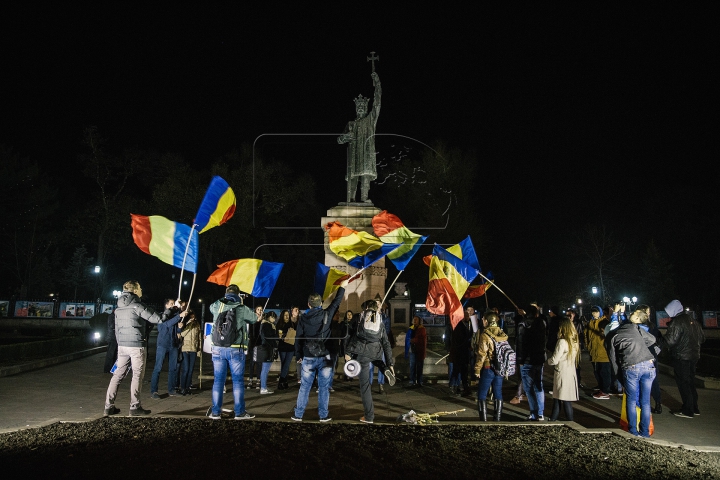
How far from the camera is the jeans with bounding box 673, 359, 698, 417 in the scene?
8711mm

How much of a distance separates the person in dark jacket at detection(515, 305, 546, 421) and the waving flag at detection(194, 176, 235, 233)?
5.44 meters

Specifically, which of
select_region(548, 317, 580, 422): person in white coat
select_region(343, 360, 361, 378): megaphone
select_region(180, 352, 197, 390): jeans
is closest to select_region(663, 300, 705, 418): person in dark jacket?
select_region(548, 317, 580, 422): person in white coat

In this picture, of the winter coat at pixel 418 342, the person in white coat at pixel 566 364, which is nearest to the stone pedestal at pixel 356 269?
the winter coat at pixel 418 342

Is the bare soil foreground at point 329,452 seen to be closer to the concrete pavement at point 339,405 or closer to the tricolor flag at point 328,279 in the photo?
the concrete pavement at point 339,405

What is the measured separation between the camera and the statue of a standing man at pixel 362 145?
51.8 feet

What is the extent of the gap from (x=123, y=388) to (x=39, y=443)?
5149mm

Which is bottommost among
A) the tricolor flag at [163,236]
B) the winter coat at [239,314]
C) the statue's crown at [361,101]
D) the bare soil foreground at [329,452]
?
the bare soil foreground at [329,452]

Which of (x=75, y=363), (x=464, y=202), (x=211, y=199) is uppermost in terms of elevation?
(x=464, y=202)

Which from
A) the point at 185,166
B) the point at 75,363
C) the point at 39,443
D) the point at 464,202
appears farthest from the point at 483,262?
the point at 39,443

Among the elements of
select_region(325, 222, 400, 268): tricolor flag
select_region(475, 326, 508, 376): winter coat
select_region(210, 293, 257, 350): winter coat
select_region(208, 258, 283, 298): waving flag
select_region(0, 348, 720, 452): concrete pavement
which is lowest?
select_region(0, 348, 720, 452): concrete pavement

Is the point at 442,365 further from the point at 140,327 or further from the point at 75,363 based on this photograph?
the point at 75,363

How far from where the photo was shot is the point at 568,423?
7227mm

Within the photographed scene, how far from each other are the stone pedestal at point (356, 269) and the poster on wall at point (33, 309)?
22161mm

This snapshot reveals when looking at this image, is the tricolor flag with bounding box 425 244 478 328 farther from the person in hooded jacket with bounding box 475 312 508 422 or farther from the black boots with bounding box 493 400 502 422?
the black boots with bounding box 493 400 502 422
